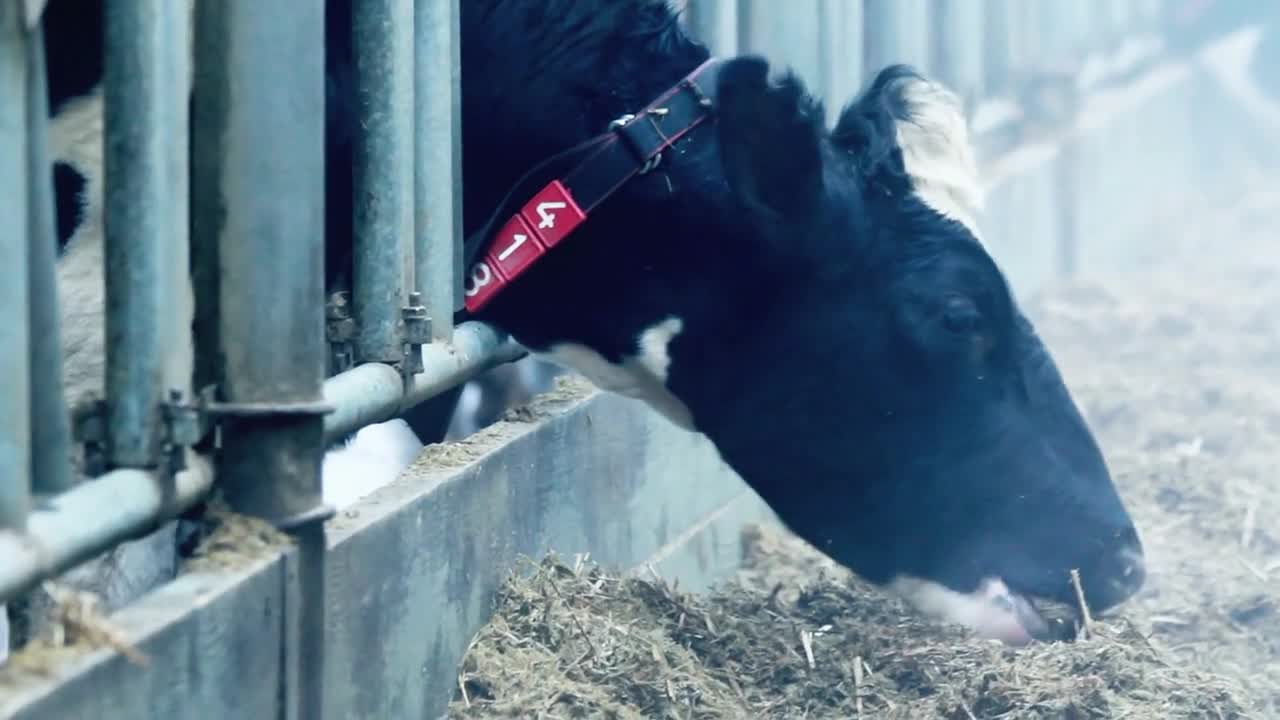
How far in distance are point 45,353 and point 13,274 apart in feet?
0.49

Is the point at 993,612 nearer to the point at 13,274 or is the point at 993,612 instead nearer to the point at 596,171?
the point at 596,171

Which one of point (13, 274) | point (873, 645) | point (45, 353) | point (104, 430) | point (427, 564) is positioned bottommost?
point (873, 645)

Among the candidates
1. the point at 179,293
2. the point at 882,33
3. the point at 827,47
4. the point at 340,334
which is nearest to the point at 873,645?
the point at 340,334

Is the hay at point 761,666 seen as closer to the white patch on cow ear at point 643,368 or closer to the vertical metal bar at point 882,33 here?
the white patch on cow ear at point 643,368

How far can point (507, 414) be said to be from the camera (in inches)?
128

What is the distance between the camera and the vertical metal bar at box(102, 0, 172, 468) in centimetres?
185

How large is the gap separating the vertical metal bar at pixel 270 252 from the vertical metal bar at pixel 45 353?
1.00ft

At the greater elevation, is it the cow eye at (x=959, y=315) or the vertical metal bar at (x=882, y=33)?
the vertical metal bar at (x=882, y=33)

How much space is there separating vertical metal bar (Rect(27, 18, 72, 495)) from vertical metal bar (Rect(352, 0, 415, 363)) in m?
0.90

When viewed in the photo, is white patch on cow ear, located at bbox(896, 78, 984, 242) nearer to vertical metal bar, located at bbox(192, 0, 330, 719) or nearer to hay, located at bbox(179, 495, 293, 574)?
vertical metal bar, located at bbox(192, 0, 330, 719)

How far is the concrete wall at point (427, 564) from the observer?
175cm

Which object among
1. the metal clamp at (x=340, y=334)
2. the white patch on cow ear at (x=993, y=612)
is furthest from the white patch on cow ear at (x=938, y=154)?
the metal clamp at (x=340, y=334)

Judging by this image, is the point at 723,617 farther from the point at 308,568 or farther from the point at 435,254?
the point at 308,568

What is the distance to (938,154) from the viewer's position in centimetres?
331
